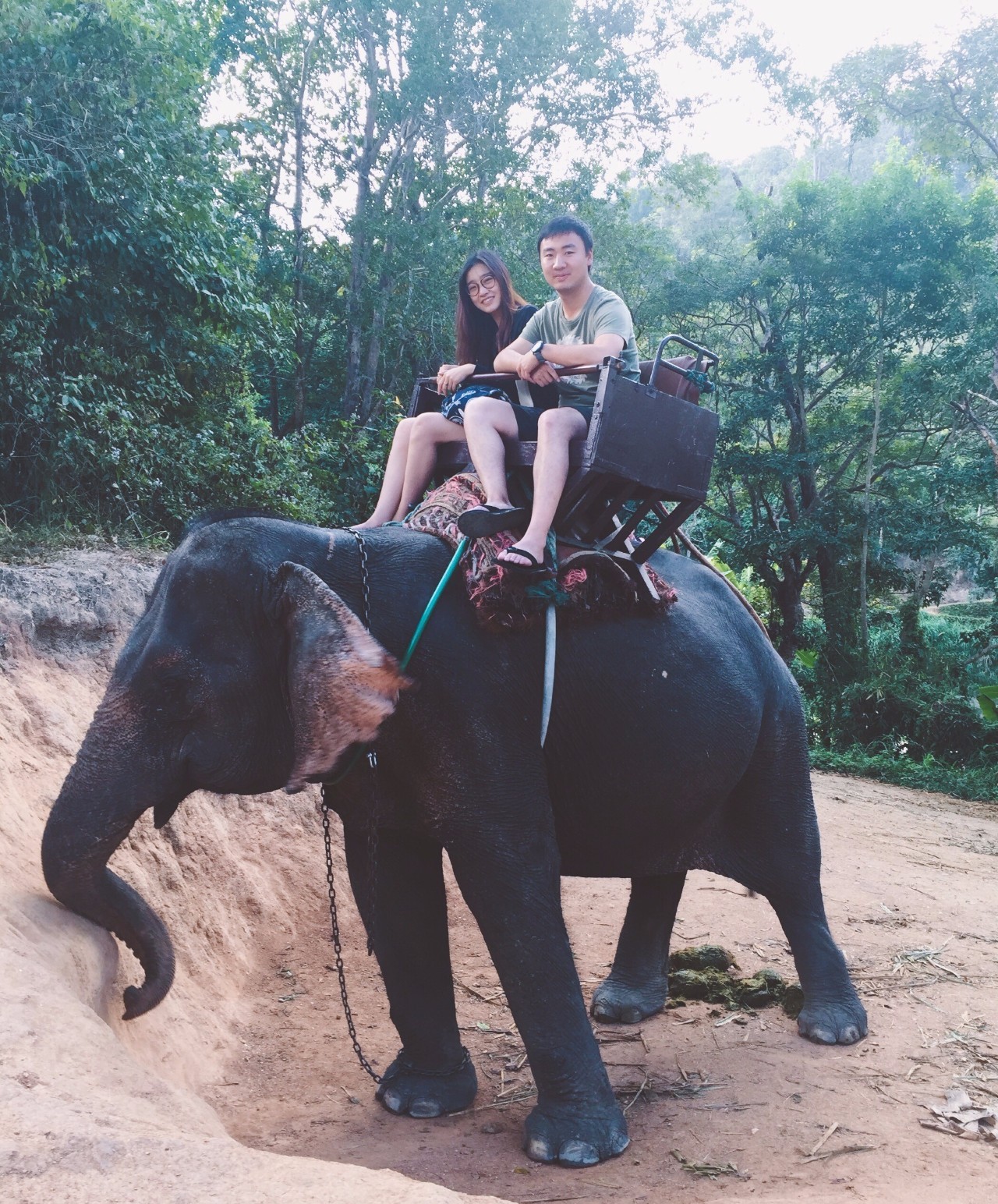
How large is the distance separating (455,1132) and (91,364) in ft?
22.0

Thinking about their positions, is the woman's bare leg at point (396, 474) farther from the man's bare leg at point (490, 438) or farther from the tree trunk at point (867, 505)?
the tree trunk at point (867, 505)

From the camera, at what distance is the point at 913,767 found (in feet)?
42.7

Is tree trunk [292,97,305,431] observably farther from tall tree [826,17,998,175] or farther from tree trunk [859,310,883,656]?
tall tree [826,17,998,175]

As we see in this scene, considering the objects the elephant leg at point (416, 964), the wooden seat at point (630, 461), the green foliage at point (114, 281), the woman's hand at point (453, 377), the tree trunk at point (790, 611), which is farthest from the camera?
the tree trunk at point (790, 611)

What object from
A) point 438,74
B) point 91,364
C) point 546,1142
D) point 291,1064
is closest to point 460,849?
point 546,1142

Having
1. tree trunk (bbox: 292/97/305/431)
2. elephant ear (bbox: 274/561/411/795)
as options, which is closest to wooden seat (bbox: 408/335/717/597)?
elephant ear (bbox: 274/561/411/795)

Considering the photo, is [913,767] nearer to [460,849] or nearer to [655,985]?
[655,985]

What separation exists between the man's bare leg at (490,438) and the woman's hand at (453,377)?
0.90 ft

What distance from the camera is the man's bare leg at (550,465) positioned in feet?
11.3

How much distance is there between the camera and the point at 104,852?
309 centimetres

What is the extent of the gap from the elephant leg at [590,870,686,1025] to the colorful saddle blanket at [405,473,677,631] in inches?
63.5

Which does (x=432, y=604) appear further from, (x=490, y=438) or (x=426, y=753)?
(x=490, y=438)

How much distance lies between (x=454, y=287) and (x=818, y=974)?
34.2 feet

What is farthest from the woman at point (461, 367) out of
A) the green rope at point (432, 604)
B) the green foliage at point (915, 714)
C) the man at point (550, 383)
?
the green foliage at point (915, 714)
